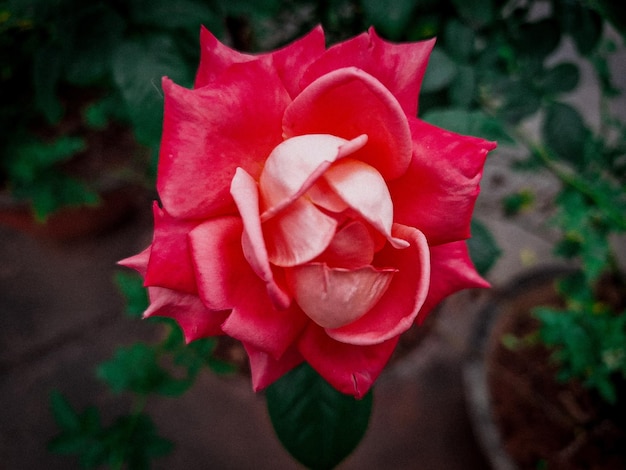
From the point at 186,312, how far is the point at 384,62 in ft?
0.71

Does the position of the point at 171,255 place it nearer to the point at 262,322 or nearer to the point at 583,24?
the point at 262,322

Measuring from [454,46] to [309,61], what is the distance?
309 mm

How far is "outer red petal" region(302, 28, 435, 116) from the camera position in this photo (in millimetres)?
324

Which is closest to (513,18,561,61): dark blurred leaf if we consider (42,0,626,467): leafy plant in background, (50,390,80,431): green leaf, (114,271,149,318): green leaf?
(42,0,626,467): leafy plant in background

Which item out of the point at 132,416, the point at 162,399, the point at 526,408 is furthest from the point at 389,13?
the point at 162,399

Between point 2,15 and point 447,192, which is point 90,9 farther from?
Answer: point 447,192

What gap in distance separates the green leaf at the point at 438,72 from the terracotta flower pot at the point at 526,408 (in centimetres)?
52

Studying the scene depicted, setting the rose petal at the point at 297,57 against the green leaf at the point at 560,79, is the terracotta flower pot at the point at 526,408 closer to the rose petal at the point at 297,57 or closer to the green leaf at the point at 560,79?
the green leaf at the point at 560,79

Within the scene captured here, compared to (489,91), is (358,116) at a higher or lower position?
higher

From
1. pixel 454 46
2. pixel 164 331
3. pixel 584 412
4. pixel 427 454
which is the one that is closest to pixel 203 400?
pixel 164 331

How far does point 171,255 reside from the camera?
1.02ft

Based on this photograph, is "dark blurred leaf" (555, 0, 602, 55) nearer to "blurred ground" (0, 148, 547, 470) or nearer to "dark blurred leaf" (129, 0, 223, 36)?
"dark blurred leaf" (129, 0, 223, 36)

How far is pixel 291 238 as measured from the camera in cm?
30

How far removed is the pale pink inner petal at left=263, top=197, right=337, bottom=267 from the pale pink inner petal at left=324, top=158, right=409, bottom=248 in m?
0.02
